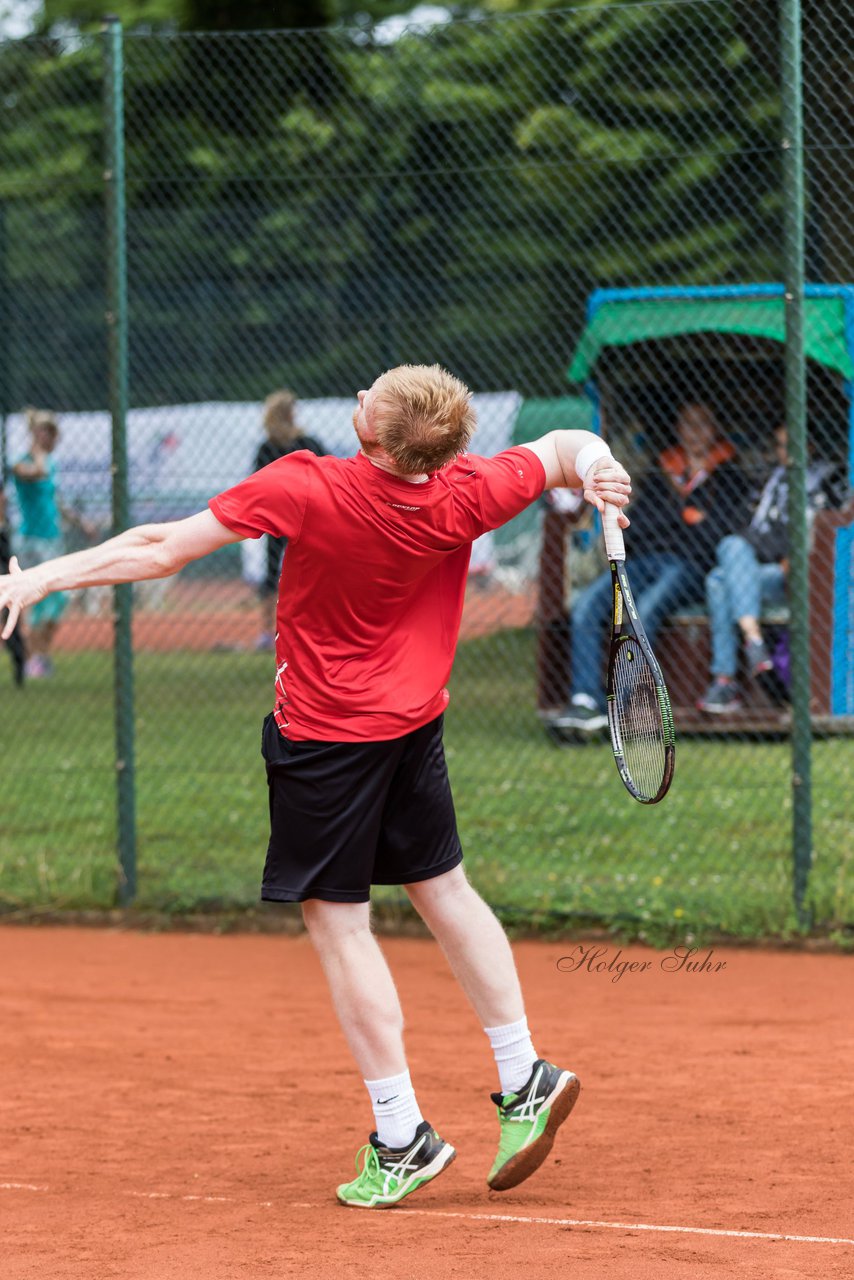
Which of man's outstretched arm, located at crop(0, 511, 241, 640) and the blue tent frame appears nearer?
man's outstretched arm, located at crop(0, 511, 241, 640)

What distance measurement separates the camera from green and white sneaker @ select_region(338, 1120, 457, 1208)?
3861mm

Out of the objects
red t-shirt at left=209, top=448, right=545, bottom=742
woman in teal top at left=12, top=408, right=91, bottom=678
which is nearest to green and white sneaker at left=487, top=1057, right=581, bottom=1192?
red t-shirt at left=209, top=448, right=545, bottom=742

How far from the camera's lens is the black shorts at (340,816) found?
3.83m

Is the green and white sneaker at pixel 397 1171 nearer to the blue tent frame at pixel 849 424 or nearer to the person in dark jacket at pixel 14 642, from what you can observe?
the blue tent frame at pixel 849 424

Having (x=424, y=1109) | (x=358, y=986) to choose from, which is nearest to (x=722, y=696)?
(x=424, y=1109)

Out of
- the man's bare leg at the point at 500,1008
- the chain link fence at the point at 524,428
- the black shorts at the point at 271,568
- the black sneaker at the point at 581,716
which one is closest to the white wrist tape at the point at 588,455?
the man's bare leg at the point at 500,1008

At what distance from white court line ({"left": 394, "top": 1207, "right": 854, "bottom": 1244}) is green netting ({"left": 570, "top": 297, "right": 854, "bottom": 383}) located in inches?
183

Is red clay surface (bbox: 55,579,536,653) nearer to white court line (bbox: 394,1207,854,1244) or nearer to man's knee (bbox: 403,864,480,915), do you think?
man's knee (bbox: 403,864,480,915)

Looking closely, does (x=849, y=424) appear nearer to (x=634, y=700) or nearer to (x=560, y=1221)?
(x=634, y=700)

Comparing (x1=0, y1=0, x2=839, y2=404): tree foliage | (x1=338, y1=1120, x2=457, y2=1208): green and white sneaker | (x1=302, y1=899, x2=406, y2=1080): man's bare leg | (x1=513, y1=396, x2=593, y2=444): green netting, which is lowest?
(x1=338, y1=1120, x2=457, y2=1208): green and white sneaker

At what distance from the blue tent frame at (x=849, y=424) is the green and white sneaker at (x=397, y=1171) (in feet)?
11.6

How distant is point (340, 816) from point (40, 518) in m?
8.60

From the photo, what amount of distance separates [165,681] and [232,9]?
10434 millimetres

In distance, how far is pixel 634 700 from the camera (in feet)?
12.8
